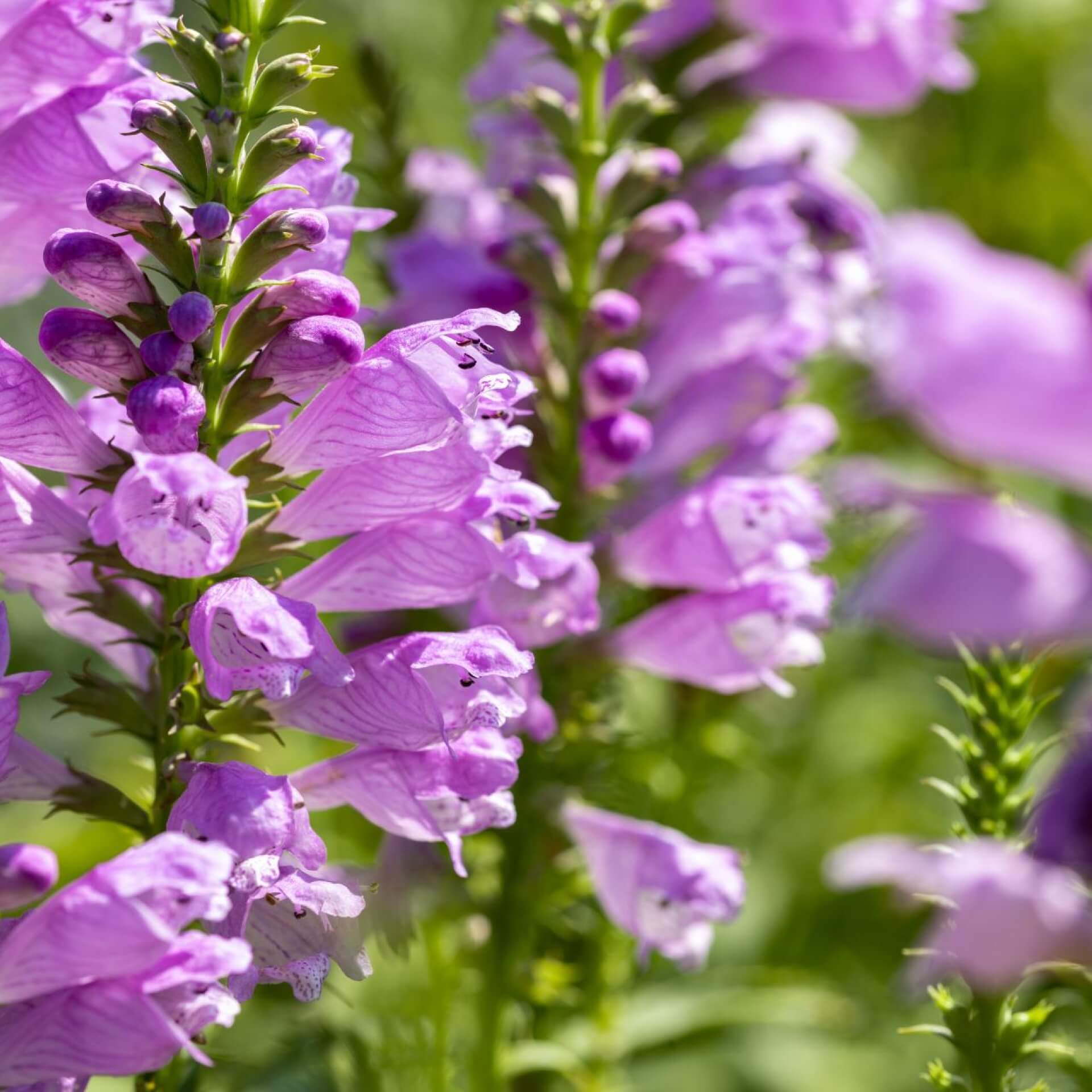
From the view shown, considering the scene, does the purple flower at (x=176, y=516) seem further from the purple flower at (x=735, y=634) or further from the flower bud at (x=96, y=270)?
the purple flower at (x=735, y=634)

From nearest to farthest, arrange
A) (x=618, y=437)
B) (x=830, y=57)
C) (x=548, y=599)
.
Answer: (x=548, y=599)
(x=618, y=437)
(x=830, y=57)

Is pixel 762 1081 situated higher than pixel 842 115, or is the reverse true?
pixel 842 115

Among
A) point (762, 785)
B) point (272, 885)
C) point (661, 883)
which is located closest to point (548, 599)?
point (661, 883)

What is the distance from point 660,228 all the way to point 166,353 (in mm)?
657

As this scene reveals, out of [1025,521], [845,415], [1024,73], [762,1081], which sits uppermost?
[1025,521]

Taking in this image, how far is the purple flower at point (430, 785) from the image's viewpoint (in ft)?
3.64

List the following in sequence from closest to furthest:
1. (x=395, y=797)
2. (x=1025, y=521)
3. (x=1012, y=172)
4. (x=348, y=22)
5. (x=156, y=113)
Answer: (x=1025, y=521) < (x=156, y=113) < (x=395, y=797) < (x=1012, y=172) < (x=348, y=22)

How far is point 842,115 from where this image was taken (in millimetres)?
3225

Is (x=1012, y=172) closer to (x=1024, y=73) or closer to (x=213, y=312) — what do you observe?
(x=1024, y=73)

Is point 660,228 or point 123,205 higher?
point 123,205

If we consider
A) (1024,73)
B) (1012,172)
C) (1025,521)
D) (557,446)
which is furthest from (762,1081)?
(1024,73)

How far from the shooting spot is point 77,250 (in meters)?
1.03

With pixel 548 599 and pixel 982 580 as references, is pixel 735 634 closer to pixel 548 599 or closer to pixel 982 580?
pixel 548 599

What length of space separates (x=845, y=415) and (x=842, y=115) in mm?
1083
